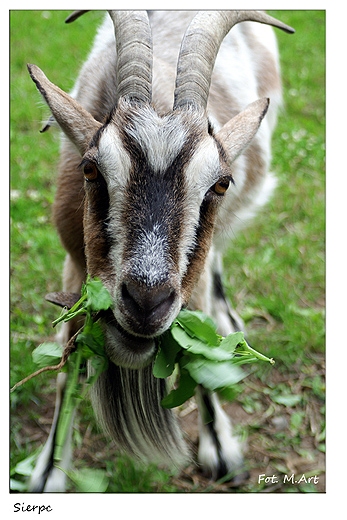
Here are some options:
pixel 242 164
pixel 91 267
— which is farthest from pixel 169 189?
pixel 242 164

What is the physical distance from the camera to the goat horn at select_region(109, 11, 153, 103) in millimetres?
3133

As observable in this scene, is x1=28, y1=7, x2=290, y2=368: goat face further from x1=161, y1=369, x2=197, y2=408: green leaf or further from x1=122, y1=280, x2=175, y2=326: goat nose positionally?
x1=161, y1=369, x2=197, y2=408: green leaf

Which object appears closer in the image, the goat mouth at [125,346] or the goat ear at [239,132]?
the goat mouth at [125,346]

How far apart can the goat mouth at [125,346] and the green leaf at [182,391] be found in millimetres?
191

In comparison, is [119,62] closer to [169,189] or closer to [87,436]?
[169,189]

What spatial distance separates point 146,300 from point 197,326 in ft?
1.24

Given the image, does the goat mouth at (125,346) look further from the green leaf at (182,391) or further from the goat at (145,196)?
the green leaf at (182,391)

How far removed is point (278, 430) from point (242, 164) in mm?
1897

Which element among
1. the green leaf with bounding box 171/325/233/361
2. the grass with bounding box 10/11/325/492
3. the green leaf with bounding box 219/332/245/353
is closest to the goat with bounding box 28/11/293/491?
the green leaf with bounding box 171/325/233/361

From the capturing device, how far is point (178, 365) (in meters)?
3.02

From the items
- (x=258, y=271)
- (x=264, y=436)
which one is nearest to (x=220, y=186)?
(x=264, y=436)

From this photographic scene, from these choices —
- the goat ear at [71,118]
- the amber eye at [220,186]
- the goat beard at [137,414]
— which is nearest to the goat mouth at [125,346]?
the goat beard at [137,414]

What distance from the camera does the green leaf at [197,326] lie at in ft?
9.41

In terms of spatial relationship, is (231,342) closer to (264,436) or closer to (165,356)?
(165,356)
